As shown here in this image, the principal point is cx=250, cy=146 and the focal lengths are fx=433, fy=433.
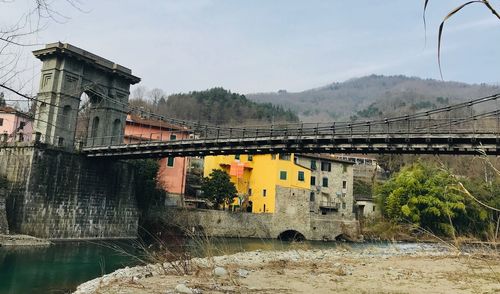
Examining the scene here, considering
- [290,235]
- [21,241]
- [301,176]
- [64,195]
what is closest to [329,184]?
[301,176]

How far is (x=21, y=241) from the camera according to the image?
22.1 metres

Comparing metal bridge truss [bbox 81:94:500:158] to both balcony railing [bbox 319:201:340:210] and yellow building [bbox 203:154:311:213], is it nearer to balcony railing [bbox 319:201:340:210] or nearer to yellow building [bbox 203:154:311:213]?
yellow building [bbox 203:154:311:213]

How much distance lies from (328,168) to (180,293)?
4069 centimetres

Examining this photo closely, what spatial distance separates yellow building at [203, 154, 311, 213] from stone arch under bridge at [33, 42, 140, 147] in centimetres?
1287

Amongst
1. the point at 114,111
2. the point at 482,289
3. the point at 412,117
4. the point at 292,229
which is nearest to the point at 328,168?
the point at 292,229

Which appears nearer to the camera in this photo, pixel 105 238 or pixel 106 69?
pixel 105 238

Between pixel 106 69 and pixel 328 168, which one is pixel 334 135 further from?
pixel 328 168

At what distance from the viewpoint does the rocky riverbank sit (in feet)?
70.0

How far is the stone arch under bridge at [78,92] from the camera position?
27.4 meters

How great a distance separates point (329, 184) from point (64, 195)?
1112 inches

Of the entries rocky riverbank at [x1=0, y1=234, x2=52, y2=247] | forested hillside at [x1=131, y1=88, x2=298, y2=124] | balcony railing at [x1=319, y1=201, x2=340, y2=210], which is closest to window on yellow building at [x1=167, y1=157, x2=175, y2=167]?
balcony railing at [x1=319, y1=201, x2=340, y2=210]

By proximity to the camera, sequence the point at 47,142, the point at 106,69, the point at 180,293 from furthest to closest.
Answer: the point at 106,69, the point at 47,142, the point at 180,293

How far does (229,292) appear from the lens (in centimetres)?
752

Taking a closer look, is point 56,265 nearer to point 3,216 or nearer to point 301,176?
point 3,216
